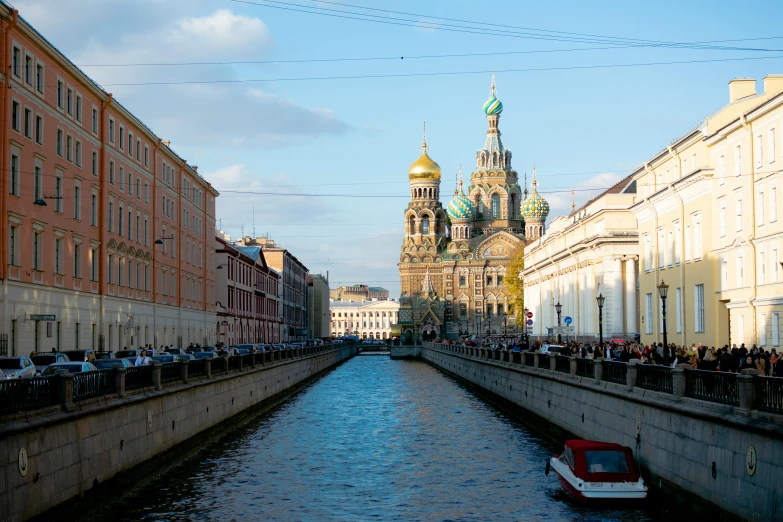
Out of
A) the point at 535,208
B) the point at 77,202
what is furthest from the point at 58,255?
the point at 535,208

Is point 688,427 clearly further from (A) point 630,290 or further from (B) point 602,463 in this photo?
(A) point 630,290

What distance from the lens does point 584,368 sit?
32.4m

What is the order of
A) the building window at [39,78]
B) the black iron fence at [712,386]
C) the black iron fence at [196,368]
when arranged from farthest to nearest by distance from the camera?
the building window at [39,78], the black iron fence at [196,368], the black iron fence at [712,386]

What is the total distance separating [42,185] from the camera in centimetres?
4412

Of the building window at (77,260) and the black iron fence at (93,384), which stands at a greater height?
the building window at (77,260)

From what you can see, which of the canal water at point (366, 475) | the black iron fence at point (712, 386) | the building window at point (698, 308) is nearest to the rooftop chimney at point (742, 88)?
the building window at point (698, 308)

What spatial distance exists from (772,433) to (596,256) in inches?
2436

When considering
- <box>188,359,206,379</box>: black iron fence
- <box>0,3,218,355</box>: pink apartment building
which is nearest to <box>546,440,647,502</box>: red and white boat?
<box>188,359,206,379</box>: black iron fence

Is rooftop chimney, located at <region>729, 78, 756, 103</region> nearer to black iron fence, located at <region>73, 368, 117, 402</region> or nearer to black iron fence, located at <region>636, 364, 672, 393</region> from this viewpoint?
black iron fence, located at <region>636, 364, 672, 393</region>

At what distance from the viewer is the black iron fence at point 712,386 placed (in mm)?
18891

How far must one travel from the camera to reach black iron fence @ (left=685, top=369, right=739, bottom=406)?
62.0ft

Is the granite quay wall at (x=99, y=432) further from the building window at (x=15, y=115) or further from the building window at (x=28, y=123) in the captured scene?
the building window at (x=28, y=123)

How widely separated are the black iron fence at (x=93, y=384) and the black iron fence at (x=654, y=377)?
12.7m

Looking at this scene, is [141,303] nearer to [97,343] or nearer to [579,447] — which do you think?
[97,343]
